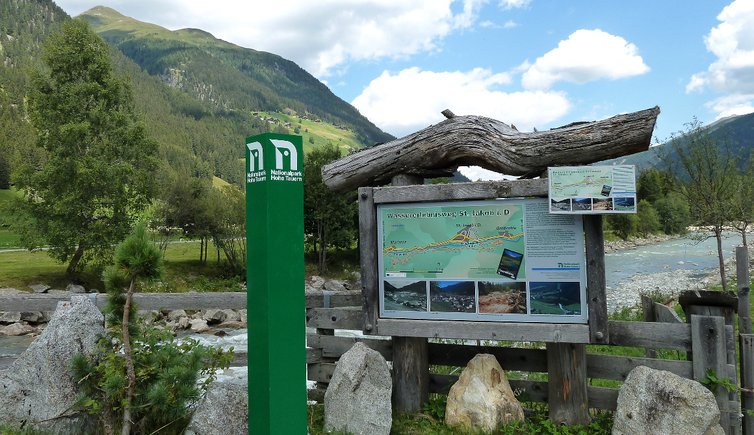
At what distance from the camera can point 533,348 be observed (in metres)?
6.85

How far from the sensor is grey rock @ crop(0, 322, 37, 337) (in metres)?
21.5

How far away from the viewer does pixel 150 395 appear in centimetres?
517

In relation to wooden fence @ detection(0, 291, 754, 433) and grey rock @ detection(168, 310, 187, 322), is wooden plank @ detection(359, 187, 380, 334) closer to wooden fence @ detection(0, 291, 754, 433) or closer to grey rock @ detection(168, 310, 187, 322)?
wooden fence @ detection(0, 291, 754, 433)

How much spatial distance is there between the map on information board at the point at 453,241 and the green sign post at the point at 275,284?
2.44 m

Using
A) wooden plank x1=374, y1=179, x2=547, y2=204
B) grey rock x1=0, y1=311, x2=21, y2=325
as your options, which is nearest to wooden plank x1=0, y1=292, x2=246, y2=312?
wooden plank x1=374, y1=179, x2=547, y2=204

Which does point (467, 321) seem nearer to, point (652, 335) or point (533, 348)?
point (533, 348)

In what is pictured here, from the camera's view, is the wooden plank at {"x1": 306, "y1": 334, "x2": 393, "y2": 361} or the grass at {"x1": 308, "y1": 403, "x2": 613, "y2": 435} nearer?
the grass at {"x1": 308, "y1": 403, "x2": 613, "y2": 435}

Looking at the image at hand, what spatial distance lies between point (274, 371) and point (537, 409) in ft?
12.7

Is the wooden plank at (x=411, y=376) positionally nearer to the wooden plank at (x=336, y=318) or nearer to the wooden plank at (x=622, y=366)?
the wooden plank at (x=336, y=318)

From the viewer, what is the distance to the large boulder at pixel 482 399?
620cm

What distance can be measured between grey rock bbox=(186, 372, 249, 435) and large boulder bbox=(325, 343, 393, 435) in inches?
46.4

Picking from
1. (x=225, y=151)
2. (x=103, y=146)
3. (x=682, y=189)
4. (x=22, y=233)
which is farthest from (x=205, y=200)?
(x=225, y=151)

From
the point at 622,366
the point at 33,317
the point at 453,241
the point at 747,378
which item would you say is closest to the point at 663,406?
the point at 622,366

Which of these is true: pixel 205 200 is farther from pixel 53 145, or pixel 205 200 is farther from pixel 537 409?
pixel 537 409
